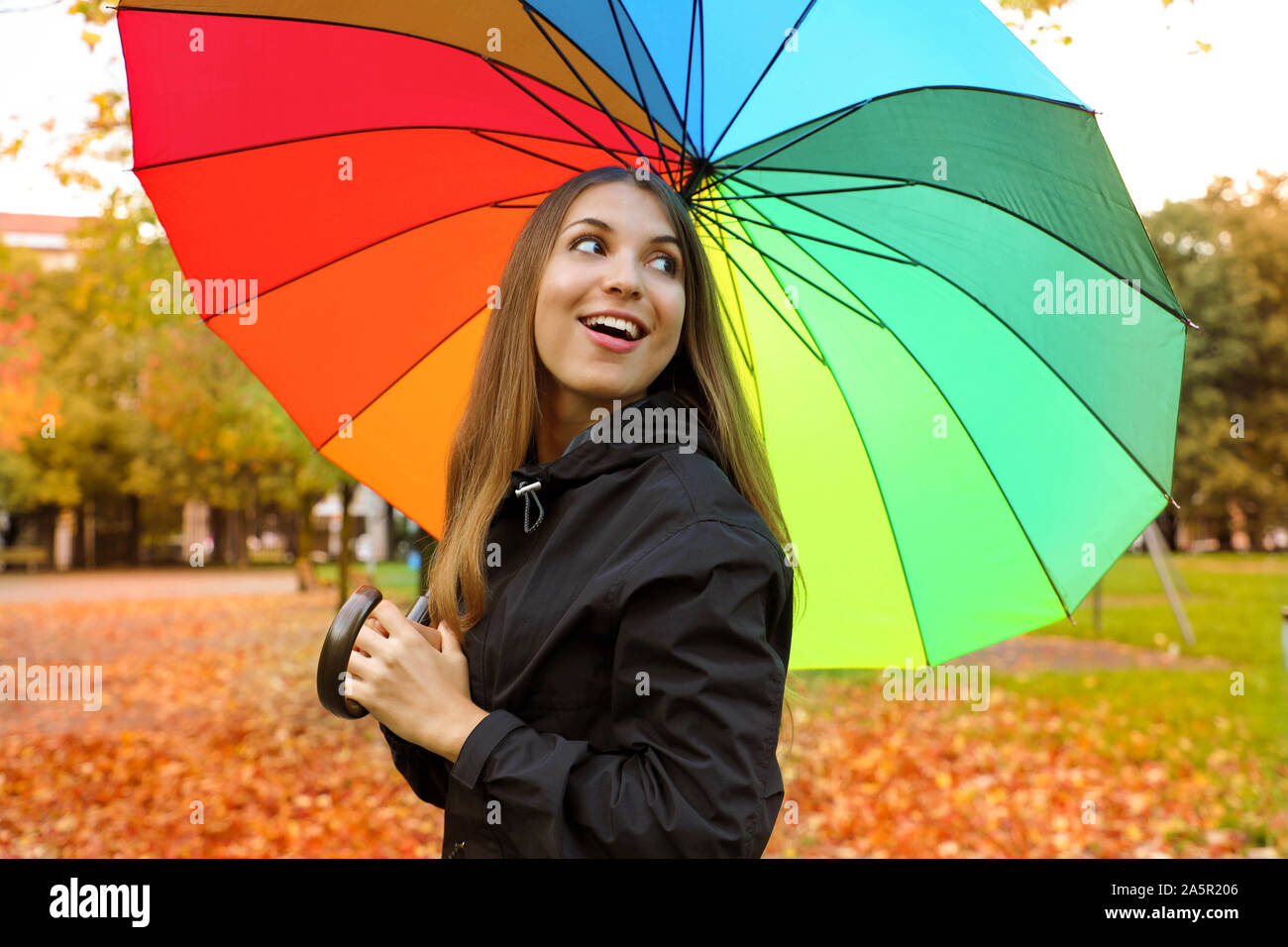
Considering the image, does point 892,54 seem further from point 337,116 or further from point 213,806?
point 213,806

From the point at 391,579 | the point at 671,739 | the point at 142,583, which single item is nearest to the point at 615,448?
the point at 671,739

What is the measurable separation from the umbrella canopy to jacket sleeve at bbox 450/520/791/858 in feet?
3.88

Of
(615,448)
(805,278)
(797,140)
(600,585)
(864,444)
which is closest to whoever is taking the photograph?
(600,585)

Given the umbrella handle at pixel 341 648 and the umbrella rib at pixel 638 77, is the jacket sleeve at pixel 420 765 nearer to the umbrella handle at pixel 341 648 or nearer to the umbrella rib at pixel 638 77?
the umbrella handle at pixel 341 648

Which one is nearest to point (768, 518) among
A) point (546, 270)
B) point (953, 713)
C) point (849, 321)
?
point (546, 270)

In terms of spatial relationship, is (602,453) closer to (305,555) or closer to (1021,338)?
(1021,338)

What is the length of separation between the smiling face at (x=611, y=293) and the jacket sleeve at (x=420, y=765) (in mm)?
814

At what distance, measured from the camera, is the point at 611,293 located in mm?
1941

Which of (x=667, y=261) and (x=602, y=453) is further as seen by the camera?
(x=667, y=261)

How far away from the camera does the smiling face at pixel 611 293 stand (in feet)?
6.40

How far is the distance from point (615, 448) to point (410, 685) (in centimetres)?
55

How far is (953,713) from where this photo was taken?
9.42m

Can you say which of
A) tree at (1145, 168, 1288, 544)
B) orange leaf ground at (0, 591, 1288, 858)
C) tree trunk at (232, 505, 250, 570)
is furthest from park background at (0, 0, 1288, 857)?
tree trunk at (232, 505, 250, 570)
